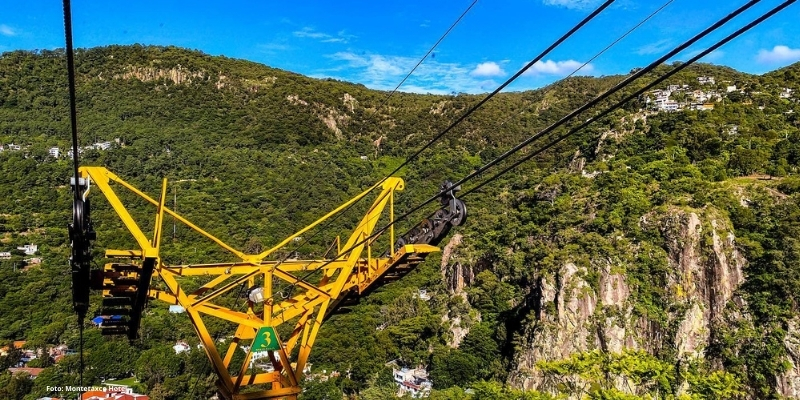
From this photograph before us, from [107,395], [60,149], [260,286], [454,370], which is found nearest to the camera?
[260,286]

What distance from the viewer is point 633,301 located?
26.1 meters

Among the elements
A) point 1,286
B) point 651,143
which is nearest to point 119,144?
point 1,286

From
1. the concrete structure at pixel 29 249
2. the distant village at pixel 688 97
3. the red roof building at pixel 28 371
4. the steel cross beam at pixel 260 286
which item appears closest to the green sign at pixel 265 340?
the steel cross beam at pixel 260 286

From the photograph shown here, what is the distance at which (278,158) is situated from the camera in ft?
241

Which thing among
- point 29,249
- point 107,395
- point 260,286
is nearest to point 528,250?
point 107,395

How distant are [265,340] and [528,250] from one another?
31.8 m

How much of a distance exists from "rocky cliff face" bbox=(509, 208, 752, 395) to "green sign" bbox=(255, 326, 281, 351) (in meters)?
18.1

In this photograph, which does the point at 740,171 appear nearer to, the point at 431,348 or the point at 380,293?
the point at 431,348

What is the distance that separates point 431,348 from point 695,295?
15.3 m

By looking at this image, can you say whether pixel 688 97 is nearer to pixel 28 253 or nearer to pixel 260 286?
pixel 260 286

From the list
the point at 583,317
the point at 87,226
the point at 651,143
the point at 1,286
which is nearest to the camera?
the point at 87,226

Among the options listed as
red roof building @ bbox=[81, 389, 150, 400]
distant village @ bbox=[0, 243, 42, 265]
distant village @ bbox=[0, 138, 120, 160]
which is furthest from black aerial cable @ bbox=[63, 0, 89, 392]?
distant village @ bbox=[0, 138, 120, 160]

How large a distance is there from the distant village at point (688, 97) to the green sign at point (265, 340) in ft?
137

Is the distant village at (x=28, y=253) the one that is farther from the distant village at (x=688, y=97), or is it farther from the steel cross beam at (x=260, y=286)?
the distant village at (x=688, y=97)
